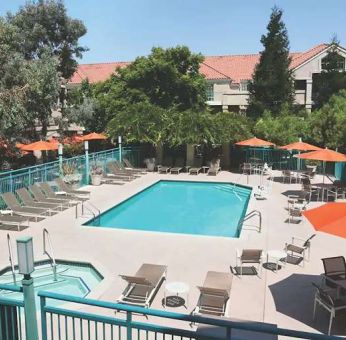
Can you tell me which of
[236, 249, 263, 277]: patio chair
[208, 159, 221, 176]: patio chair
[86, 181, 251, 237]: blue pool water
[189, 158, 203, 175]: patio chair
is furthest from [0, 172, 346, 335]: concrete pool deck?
[189, 158, 203, 175]: patio chair

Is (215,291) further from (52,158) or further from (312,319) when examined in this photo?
(52,158)

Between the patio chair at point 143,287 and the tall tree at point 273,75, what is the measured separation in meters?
32.0

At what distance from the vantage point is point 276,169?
2853 cm

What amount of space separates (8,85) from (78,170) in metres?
5.73

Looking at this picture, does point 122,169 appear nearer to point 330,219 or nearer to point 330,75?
point 330,219

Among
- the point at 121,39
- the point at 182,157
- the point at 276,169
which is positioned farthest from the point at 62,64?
the point at 276,169

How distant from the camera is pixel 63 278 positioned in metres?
10.1

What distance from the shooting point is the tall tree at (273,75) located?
3906cm

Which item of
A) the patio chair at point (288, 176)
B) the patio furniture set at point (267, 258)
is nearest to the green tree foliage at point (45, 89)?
the patio chair at point (288, 176)

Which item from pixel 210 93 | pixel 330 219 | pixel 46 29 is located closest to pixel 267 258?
pixel 330 219

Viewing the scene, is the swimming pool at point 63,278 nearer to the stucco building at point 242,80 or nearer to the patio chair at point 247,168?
the patio chair at point 247,168

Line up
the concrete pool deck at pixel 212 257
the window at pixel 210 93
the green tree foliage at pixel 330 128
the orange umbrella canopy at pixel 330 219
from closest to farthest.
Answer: the orange umbrella canopy at pixel 330 219
the concrete pool deck at pixel 212 257
the green tree foliage at pixel 330 128
the window at pixel 210 93

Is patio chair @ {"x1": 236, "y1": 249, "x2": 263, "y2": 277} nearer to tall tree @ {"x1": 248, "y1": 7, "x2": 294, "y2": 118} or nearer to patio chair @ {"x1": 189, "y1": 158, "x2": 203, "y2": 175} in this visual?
patio chair @ {"x1": 189, "y1": 158, "x2": 203, "y2": 175}

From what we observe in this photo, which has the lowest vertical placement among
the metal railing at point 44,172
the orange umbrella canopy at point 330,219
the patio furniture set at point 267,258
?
the patio furniture set at point 267,258
